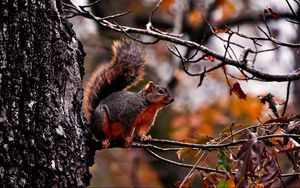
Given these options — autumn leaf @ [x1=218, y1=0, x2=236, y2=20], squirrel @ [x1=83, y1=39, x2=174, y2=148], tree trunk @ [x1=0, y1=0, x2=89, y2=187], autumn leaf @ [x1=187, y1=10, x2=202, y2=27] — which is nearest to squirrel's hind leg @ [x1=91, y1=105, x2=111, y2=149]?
squirrel @ [x1=83, y1=39, x2=174, y2=148]

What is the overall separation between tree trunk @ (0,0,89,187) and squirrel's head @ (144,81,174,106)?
138cm

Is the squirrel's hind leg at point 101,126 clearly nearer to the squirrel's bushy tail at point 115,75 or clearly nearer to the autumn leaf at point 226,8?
the squirrel's bushy tail at point 115,75

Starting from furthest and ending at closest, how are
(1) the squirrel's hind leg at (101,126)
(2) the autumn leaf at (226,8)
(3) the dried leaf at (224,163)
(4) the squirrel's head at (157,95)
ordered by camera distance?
(2) the autumn leaf at (226,8) < (4) the squirrel's head at (157,95) < (1) the squirrel's hind leg at (101,126) < (3) the dried leaf at (224,163)

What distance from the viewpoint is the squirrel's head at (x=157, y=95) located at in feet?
11.3

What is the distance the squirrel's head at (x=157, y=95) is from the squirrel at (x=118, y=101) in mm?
12

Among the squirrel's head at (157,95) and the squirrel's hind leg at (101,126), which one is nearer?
the squirrel's hind leg at (101,126)

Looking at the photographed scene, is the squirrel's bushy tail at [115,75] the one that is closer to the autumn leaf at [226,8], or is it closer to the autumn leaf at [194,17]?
the autumn leaf at [226,8]

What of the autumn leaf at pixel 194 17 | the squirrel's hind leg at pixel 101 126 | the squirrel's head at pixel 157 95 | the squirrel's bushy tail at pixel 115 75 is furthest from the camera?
the autumn leaf at pixel 194 17

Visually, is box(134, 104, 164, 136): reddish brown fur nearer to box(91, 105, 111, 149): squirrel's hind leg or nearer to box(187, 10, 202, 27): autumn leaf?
box(91, 105, 111, 149): squirrel's hind leg

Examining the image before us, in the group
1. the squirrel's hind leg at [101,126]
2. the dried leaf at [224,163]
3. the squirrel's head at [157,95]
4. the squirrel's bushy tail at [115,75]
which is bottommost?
the dried leaf at [224,163]

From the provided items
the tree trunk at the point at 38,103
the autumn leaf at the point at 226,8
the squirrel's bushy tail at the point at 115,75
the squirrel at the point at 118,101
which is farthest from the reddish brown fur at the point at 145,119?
the autumn leaf at the point at 226,8

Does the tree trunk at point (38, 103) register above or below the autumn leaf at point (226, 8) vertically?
below

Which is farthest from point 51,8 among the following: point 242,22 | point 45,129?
point 242,22

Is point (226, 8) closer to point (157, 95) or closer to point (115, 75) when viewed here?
point (157, 95)
